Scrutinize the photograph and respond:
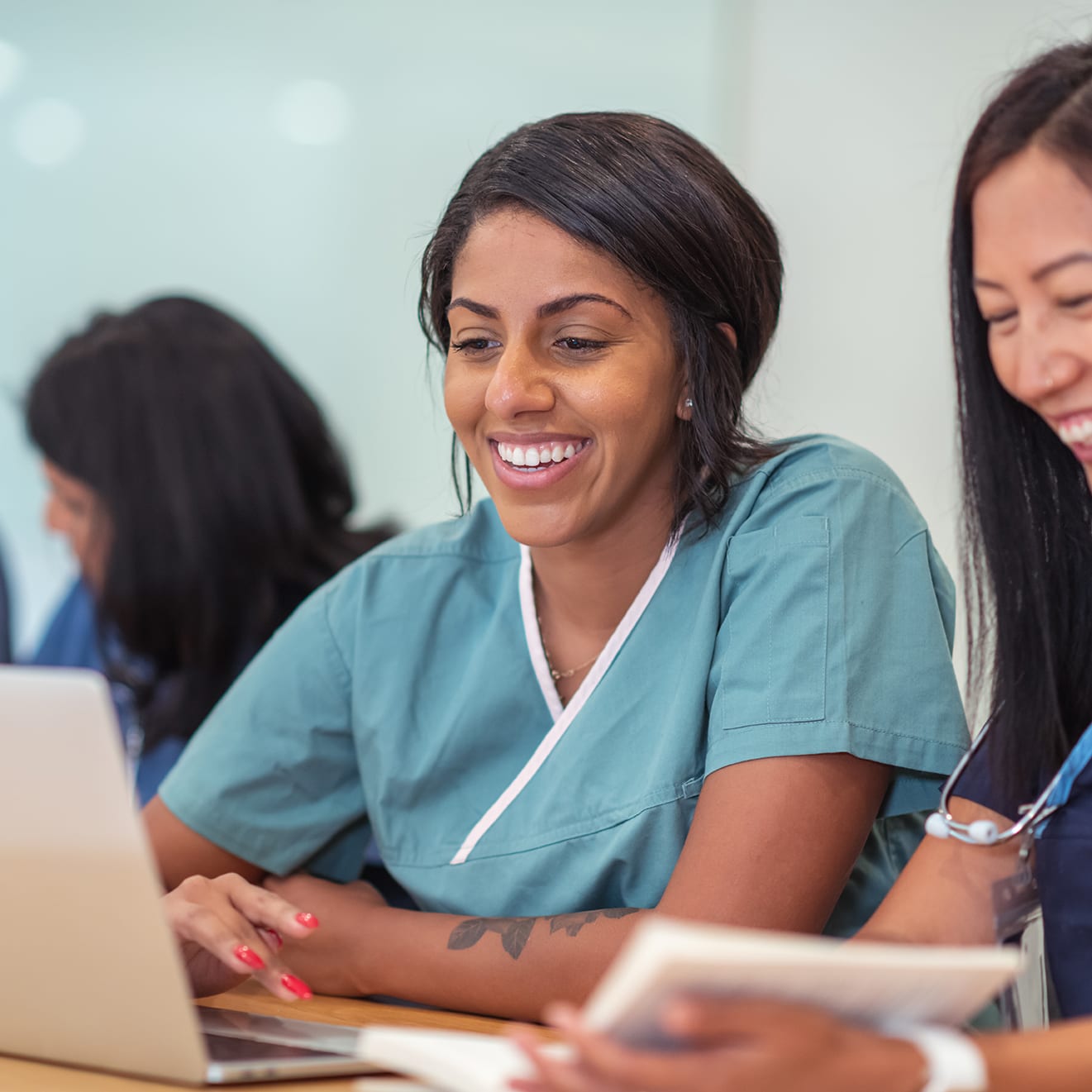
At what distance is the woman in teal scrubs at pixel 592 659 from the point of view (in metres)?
1.09

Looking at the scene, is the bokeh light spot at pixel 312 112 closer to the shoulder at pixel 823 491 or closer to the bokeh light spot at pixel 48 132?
the bokeh light spot at pixel 48 132

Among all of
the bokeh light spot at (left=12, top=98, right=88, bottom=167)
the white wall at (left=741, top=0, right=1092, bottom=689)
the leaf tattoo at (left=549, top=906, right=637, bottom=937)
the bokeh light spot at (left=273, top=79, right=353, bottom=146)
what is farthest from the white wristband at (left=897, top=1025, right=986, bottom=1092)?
the bokeh light spot at (left=12, top=98, right=88, bottom=167)

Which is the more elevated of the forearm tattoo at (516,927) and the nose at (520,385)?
the nose at (520,385)

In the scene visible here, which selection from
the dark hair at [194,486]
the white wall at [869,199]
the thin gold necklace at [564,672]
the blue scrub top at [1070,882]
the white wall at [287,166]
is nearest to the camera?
the blue scrub top at [1070,882]

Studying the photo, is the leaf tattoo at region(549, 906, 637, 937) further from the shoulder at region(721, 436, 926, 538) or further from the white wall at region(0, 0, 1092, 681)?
the white wall at region(0, 0, 1092, 681)

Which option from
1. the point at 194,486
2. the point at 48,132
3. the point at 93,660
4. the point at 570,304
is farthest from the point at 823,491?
the point at 48,132

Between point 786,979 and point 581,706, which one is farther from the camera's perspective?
point 581,706

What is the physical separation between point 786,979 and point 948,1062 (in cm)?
9

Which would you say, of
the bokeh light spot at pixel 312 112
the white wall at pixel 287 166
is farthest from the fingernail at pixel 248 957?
the bokeh light spot at pixel 312 112

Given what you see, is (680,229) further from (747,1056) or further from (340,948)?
(747,1056)

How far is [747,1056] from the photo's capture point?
55 cm

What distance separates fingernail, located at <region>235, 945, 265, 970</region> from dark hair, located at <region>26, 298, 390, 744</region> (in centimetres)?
91

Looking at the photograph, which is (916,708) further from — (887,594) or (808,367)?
(808,367)

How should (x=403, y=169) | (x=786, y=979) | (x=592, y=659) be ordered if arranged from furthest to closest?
1. (x=403, y=169)
2. (x=592, y=659)
3. (x=786, y=979)
